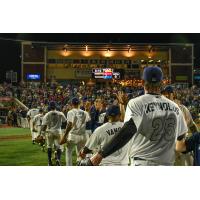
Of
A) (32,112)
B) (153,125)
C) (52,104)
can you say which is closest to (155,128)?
(153,125)

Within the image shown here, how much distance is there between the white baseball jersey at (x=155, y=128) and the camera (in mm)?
3930

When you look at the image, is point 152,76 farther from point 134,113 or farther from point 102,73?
point 102,73

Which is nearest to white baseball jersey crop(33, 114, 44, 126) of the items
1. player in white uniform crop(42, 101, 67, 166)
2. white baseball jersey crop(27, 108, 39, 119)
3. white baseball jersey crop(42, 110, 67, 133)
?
white baseball jersey crop(27, 108, 39, 119)

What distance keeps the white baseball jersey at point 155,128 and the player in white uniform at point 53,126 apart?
18.9 feet

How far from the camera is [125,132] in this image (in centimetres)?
372

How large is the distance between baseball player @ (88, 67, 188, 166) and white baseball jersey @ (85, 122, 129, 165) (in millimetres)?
1178

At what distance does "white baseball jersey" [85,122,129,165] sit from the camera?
526cm

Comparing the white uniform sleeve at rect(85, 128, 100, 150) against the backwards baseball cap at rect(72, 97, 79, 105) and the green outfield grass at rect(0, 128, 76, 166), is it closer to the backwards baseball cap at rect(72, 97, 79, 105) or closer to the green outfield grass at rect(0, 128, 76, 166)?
the backwards baseball cap at rect(72, 97, 79, 105)

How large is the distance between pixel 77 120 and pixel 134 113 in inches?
202

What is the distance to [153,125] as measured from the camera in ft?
13.0

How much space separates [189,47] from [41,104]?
3646 millimetres

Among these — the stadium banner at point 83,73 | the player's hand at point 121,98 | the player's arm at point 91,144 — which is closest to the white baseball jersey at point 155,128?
the player's arm at point 91,144

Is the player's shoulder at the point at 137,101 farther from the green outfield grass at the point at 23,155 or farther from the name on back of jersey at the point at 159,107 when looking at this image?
the green outfield grass at the point at 23,155

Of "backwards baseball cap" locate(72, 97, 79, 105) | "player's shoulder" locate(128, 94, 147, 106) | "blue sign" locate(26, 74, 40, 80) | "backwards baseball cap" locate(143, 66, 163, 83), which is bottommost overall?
"backwards baseball cap" locate(72, 97, 79, 105)
